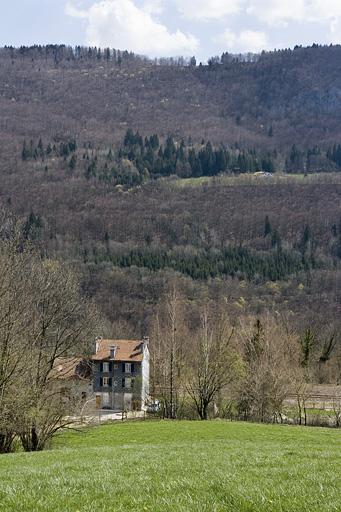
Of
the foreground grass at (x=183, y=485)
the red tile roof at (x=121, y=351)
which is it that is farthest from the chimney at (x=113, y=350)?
the foreground grass at (x=183, y=485)

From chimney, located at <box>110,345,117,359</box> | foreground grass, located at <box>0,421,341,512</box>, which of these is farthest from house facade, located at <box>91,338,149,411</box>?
foreground grass, located at <box>0,421,341,512</box>

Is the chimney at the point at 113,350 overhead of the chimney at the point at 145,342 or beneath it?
beneath

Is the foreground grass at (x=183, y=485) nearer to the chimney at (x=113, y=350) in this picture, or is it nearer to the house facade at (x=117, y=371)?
the house facade at (x=117, y=371)

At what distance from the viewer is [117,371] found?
78.3 meters

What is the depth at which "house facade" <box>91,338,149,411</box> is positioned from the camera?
254 feet

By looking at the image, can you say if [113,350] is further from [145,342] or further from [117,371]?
[145,342]

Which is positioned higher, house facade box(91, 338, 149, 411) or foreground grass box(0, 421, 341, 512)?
foreground grass box(0, 421, 341, 512)

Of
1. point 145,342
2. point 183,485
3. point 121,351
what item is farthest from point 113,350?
point 183,485

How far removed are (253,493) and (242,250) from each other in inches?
7121

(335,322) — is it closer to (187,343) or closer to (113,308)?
(113,308)

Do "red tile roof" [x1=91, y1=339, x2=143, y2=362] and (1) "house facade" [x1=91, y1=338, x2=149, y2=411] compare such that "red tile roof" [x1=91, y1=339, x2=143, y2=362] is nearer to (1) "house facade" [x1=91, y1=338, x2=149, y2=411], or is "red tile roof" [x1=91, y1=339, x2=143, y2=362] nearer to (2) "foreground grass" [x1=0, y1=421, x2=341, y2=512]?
(1) "house facade" [x1=91, y1=338, x2=149, y2=411]

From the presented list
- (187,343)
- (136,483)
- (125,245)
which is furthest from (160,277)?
(136,483)

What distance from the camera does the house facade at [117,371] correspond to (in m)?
77.4

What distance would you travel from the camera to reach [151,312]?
12581 cm
